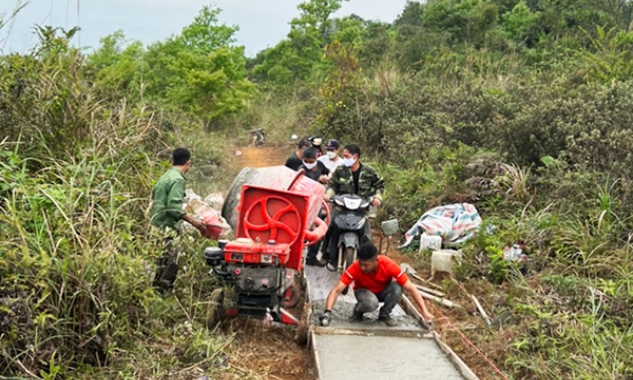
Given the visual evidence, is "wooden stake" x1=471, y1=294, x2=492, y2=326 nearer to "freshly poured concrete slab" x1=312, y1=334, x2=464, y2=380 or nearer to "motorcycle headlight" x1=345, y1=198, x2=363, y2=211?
"freshly poured concrete slab" x1=312, y1=334, x2=464, y2=380

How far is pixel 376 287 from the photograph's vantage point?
625 centimetres

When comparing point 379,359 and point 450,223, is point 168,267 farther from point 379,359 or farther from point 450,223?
point 450,223

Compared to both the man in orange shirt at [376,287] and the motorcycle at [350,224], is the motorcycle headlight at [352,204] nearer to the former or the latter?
the motorcycle at [350,224]

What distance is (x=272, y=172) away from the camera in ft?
23.6

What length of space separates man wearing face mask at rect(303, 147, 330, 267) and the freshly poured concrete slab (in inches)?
101

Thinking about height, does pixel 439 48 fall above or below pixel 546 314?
above

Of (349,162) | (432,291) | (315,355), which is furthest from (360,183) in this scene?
(315,355)

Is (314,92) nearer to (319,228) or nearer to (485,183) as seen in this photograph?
(485,183)

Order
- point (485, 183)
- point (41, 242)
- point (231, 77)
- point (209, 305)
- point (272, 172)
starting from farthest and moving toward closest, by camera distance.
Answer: point (231, 77)
point (485, 183)
point (272, 172)
point (209, 305)
point (41, 242)

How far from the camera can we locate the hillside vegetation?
4.41 meters

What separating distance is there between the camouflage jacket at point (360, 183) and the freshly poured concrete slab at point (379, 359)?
2.58 m

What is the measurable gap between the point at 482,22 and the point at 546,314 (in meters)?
20.5

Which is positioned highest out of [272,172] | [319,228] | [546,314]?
[272,172]

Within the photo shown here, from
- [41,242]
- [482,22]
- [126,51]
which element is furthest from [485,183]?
[482,22]
